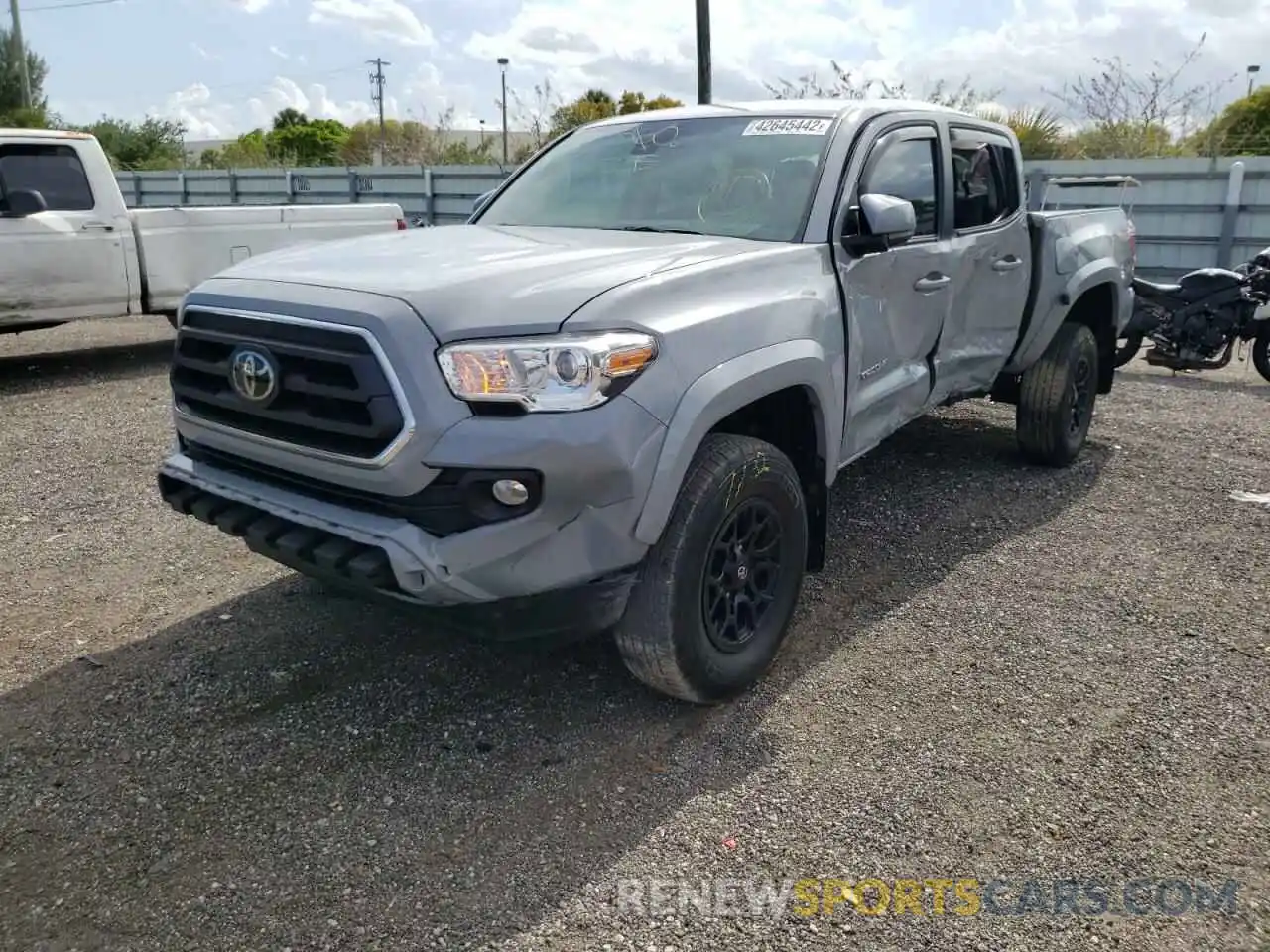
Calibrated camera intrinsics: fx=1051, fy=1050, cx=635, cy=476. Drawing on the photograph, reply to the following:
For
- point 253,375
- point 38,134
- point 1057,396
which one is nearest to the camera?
point 253,375

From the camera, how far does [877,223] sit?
365cm

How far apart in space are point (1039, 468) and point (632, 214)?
334 cm

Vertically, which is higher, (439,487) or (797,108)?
(797,108)

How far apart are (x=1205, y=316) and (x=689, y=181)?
663 cm

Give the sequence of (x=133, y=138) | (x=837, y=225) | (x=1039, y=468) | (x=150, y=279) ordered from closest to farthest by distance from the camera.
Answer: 1. (x=837, y=225)
2. (x=1039, y=468)
3. (x=150, y=279)
4. (x=133, y=138)

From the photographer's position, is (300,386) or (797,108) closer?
(300,386)

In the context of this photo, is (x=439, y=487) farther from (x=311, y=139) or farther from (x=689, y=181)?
(x=311, y=139)

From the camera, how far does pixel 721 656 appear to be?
10.8ft

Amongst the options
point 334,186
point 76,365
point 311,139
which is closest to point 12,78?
point 311,139

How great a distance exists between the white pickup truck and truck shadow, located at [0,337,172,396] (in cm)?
46

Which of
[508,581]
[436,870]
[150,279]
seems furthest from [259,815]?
[150,279]

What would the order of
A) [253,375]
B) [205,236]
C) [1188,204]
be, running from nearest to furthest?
1. [253,375]
2. [205,236]
3. [1188,204]

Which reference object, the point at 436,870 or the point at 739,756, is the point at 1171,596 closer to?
the point at 739,756

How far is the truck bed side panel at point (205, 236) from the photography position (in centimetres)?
947
